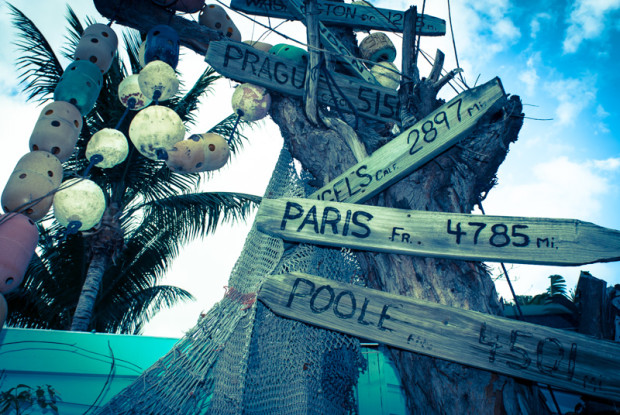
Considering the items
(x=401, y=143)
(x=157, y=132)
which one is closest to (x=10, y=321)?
(x=157, y=132)

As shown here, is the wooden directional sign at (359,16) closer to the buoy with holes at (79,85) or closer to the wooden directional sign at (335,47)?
the wooden directional sign at (335,47)

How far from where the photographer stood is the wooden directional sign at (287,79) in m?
2.58

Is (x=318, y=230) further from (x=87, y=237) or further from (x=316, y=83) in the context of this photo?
(x=87, y=237)

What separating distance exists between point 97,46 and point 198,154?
1177 millimetres

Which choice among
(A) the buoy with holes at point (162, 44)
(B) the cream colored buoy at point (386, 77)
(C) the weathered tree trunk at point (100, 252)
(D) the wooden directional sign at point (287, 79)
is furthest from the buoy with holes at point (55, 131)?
(C) the weathered tree trunk at point (100, 252)

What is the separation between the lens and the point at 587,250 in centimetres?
163

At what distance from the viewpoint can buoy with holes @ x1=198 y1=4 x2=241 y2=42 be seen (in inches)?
122

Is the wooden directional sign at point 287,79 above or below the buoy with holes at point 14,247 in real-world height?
above

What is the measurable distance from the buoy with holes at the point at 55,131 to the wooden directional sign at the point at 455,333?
1825 mm

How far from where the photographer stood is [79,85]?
2.80 meters

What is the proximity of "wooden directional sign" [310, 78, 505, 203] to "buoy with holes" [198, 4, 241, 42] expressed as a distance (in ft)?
5.67

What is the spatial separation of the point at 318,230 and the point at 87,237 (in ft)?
18.6

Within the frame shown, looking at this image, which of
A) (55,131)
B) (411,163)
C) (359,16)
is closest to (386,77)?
(359,16)

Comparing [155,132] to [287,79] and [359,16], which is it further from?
[359,16]
